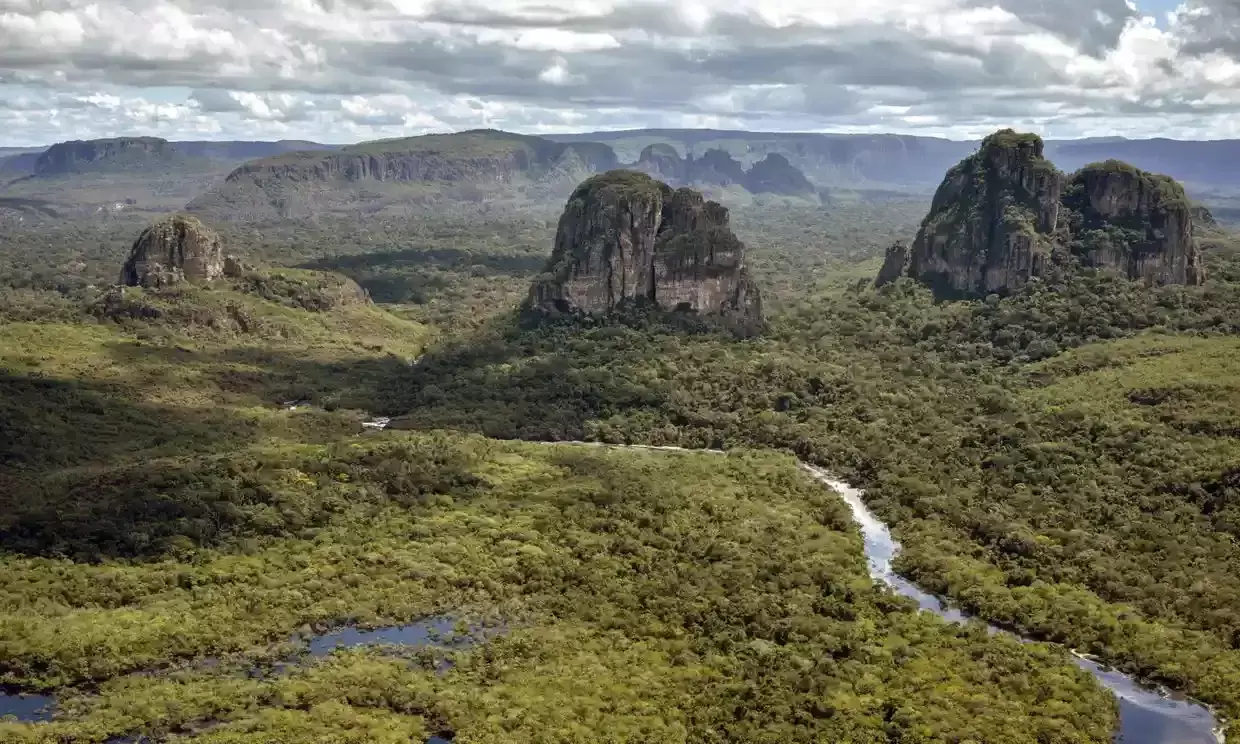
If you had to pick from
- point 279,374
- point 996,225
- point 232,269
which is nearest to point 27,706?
point 279,374

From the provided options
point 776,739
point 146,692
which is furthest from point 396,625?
point 776,739

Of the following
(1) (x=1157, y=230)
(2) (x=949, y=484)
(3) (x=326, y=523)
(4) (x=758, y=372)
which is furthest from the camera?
(1) (x=1157, y=230)

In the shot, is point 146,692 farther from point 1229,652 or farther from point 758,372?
point 758,372

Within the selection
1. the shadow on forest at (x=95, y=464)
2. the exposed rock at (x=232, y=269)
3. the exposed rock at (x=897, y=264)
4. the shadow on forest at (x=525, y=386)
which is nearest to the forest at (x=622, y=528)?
the shadow on forest at (x=95, y=464)

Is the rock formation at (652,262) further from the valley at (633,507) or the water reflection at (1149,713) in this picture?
the water reflection at (1149,713)

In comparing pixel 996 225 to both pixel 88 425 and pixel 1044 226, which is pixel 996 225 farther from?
pixel 88 425
